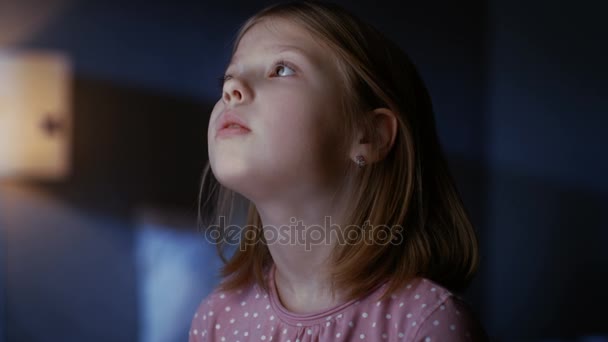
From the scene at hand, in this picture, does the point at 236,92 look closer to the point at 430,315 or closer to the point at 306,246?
the point at 306,246

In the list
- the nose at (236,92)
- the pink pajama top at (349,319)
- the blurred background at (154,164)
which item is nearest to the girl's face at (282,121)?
the nose at (236,92)

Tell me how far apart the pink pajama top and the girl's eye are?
0.29 metres

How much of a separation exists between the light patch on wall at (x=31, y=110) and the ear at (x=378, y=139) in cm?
151

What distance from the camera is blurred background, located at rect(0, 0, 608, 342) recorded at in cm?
197

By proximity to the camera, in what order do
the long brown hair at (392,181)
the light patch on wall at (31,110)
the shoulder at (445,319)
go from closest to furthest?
the shoulder at (445,319)
the long brown hair at (392,181)
the light patch on wall at (31,110)

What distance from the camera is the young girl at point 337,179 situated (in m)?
0.71

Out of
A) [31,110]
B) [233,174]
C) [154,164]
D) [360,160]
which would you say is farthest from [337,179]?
[31,110]

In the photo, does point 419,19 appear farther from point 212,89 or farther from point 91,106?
point 91,106

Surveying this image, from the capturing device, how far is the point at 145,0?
79.8 inches

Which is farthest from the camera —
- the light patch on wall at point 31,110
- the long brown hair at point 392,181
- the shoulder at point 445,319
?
the light patch on wall at point 31,110

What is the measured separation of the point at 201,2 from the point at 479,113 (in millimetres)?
1089

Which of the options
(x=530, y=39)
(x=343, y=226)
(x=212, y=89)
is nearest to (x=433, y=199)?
(x=343, y=226)

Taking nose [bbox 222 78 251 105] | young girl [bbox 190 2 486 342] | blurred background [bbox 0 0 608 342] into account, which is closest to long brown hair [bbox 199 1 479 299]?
young girl [bbox 190 2 486 342]

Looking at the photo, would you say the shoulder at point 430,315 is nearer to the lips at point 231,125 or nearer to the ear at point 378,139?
the ear at point 378,139
